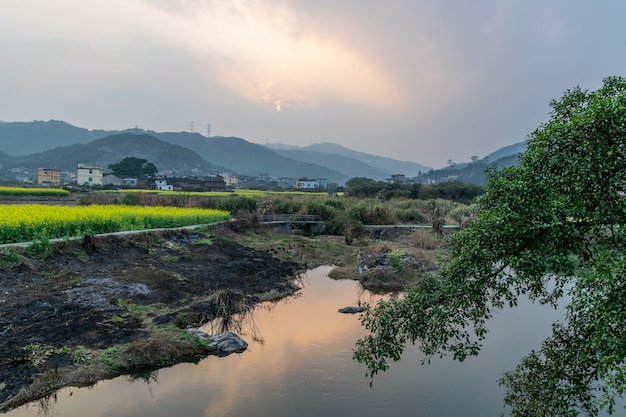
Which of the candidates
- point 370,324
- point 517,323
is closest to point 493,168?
point 370,324

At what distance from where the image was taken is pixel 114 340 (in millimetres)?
9961

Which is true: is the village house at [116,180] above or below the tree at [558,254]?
below

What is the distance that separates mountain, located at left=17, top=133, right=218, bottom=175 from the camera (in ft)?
529

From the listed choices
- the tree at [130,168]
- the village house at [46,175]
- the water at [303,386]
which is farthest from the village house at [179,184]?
the water at [303,386]

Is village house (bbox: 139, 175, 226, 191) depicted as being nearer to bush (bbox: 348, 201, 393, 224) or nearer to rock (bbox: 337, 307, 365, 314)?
bush (bbox: 348, 201, 393, 224)

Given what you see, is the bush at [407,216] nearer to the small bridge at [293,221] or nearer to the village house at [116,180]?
the small bridge at [293,221]

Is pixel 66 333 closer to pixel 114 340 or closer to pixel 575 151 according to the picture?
pixel 114 340

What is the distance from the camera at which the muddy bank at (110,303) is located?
8555 millimetres

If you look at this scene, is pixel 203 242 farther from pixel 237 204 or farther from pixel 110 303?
pixel 237 204

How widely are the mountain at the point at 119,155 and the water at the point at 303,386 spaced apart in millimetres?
161240

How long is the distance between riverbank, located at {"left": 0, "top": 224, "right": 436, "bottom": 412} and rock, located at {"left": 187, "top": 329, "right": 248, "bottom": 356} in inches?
7.4

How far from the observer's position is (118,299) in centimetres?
1273

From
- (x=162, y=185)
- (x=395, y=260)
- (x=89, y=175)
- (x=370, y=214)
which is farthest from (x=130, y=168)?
(x=395, y=260)

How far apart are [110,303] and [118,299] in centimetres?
46
